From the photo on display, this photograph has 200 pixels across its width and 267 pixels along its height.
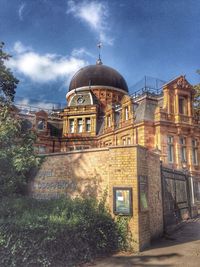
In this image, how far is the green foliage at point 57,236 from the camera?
6805mm

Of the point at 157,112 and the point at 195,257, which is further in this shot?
Result: the point at 157,112

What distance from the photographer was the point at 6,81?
13.3 m

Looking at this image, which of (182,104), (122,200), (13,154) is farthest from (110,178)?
(182,104)

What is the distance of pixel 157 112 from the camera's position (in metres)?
23.5

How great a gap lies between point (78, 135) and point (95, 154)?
71.3 ft

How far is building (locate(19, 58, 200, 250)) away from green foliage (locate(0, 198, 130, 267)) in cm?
90

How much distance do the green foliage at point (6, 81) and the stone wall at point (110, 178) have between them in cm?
443

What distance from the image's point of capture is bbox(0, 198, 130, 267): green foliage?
6.80 meters

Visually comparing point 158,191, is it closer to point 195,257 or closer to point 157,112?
point 195,257

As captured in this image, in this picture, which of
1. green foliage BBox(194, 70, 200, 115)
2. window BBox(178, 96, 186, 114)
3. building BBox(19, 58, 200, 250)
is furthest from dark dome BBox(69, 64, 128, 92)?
window BBox(178, 96, 186, 114)

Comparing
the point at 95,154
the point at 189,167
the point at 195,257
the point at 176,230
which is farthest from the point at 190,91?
the point at 195,257

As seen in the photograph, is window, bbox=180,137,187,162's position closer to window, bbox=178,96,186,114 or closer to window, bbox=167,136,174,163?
window, bbox=167,136,174,163

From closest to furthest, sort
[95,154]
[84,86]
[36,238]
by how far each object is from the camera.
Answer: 1. [36,238]
2. [95,154]
3. [84,86]

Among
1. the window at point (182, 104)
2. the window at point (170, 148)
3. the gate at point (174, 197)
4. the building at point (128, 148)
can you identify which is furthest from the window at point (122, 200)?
the window at point (182, 104)
